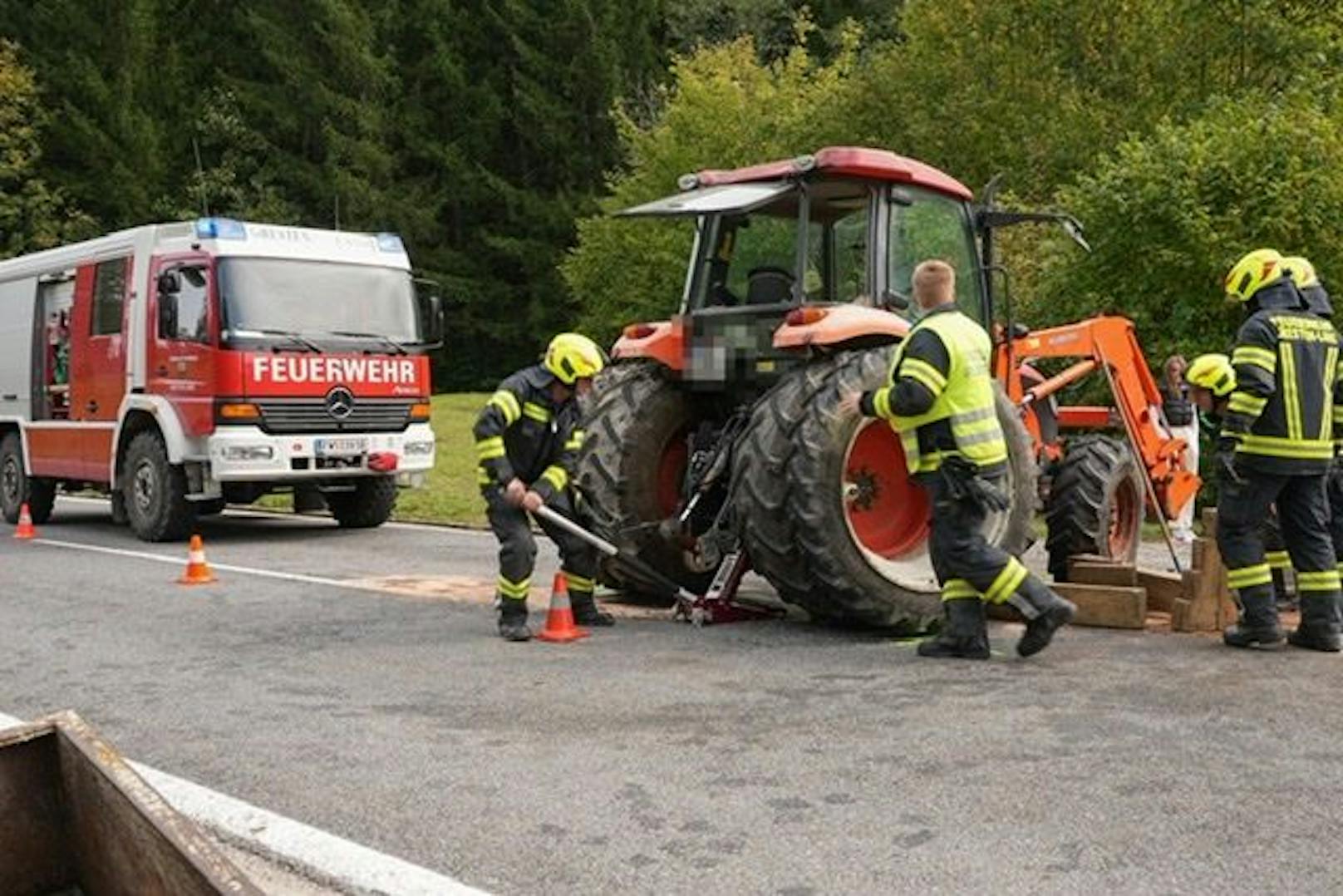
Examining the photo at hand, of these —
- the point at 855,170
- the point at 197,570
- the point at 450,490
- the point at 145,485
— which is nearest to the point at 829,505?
the point at 855,170

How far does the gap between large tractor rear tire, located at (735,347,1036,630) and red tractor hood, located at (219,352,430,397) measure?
6593mm

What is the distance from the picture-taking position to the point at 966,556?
21.7 ft

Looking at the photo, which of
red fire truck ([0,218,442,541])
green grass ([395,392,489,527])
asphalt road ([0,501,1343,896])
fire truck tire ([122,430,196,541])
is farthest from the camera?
green grass ([395,392,489,527])

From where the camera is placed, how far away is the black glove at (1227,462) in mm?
6980

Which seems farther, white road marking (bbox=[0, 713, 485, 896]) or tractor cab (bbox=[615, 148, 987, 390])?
tractor cab (bbox=[615, 148, 987, 390])

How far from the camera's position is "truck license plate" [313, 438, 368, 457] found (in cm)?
1284

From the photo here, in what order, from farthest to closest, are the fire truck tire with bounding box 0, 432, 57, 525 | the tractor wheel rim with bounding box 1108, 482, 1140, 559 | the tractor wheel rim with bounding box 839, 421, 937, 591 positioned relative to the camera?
the fire truck tire with bounding box 0, 432, 57, 525 → the tractor wheel rim with bounding box 1108, 482, 1140, 559 → the tractor wheel rim with bounding box 839, 421, 937, 591

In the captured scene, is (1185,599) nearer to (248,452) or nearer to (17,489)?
(248,452)

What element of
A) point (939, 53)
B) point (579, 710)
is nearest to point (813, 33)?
point (939, 53)

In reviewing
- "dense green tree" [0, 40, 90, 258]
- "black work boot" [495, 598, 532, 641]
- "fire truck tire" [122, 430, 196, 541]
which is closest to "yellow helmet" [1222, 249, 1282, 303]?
"black work boot" [495, 598, 532, 641]

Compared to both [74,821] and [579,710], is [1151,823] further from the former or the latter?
[74,821]

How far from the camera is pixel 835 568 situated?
6.93m

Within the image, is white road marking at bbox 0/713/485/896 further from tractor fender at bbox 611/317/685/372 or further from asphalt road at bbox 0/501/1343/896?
tractor fender at bbox 611/317/685/372

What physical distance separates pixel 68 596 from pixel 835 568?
5.30 metres
